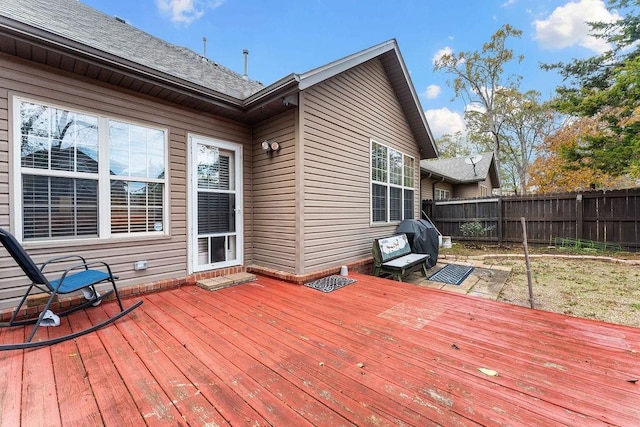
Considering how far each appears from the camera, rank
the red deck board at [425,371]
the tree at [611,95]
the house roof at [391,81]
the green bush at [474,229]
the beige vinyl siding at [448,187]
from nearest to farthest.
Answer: the red deck board at [425,371] → the house roof at [391,81] → the tree at [611,95] → the green bush at [474,229] → the beige vinyl siding at [448,187]

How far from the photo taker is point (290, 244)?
4371 millimetres

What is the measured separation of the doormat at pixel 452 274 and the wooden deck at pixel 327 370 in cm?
185

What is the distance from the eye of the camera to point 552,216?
8.27 m

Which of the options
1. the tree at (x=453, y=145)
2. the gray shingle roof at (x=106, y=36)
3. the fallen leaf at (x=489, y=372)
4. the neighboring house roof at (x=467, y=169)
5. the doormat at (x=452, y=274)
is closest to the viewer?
the fallen leaf at (x=489, y=372)

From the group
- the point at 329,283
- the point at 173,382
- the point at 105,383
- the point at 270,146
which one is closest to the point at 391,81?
the point at 270,146

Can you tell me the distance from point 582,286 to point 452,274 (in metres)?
2.05

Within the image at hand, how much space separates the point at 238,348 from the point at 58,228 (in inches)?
110

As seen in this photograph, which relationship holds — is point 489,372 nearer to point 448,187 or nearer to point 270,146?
point 270,146

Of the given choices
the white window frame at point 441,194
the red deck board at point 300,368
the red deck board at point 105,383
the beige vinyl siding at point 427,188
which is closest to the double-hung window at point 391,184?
the red deck board at point 300,368

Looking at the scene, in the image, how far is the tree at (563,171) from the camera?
12508mm

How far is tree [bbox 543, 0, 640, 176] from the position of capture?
7164 mm

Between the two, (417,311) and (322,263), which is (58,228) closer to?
(322,263)

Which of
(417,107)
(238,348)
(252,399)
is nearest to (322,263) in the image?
(238,348)

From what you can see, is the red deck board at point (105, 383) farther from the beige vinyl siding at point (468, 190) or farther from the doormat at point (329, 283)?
the beige vinyl siding at point (468, 190)
